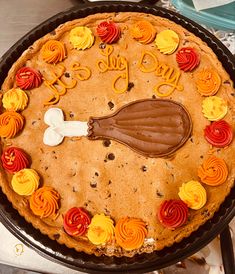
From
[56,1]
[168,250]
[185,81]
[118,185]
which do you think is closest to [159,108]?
[185,81]

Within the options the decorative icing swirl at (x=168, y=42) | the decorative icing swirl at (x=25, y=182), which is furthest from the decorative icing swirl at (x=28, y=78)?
the decorative icing swirl at (x=168, y=42)

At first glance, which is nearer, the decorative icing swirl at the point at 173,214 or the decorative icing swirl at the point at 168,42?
the decorative icing swirl at the point at 173,214

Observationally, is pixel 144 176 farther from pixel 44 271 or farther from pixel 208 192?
pixel 44 271

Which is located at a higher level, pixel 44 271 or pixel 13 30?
pixel 13 30

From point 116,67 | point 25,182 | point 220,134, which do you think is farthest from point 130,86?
point 25,182

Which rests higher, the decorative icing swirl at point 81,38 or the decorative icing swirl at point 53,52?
the decorative icing swirl at point 81,38

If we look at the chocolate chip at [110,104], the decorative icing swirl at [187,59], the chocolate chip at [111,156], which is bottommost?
the chocolate chip at [111,156]

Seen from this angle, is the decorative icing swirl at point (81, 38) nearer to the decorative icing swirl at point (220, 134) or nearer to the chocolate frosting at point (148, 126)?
the chocolate frosting at point (148, 126)
